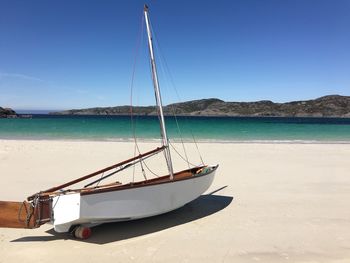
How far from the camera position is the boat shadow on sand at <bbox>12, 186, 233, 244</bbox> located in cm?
628

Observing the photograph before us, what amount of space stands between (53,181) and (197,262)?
7.13 m

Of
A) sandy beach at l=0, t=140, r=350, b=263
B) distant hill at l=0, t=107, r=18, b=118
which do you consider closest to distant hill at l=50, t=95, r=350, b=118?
distant hill at l=0, t=107, r=18, b=118

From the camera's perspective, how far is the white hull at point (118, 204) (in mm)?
5596

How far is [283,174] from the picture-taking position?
1251 cm

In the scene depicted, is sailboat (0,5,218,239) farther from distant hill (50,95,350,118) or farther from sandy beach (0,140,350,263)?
distant hill (50,95,350,118)

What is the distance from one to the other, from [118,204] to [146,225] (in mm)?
1230

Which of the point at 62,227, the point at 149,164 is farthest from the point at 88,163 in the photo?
the point at 62,227

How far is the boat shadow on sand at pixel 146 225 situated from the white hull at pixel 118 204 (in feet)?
1.11

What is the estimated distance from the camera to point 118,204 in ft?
19.8

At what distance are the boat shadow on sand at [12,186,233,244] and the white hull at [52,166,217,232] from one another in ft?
1.11

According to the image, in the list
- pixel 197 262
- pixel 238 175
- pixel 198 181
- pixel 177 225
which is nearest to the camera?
pixel 197 262

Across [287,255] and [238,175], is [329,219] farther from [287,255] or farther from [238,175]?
[238,175]

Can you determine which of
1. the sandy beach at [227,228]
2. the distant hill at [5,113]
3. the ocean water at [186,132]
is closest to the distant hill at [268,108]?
the distant hill at [5,113]

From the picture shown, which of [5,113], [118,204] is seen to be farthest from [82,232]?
[5,113]
